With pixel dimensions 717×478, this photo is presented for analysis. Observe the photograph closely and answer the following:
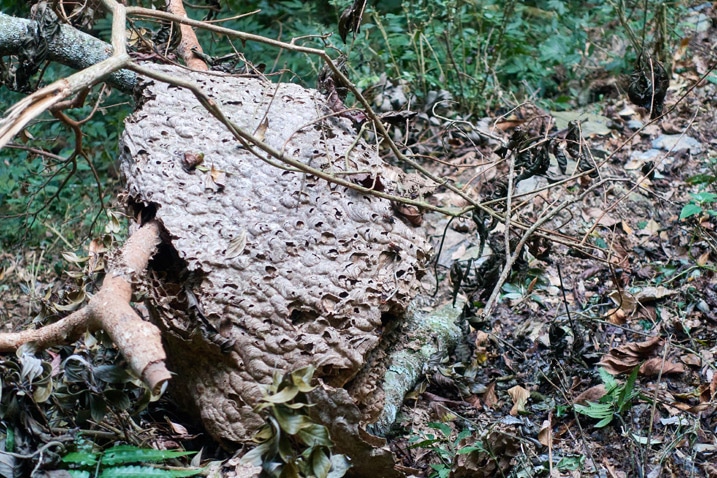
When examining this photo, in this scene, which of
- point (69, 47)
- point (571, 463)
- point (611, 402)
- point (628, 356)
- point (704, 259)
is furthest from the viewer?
point (69, 47)

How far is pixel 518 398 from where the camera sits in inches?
118

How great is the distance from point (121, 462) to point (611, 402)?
188 cm

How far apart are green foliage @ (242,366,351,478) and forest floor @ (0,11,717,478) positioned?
0.80 meters

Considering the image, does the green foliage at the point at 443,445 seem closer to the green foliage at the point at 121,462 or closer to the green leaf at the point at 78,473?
the green foliage at the point at 121,462

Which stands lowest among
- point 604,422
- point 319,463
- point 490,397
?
point 490,397

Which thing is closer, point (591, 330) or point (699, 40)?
point (591, 330)

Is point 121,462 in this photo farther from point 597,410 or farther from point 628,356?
point 628,356

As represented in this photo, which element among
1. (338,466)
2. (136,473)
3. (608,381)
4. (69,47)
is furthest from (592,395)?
(69,47)

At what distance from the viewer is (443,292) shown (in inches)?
151

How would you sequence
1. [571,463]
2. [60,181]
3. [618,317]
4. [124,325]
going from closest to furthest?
[124,325], [571,463], [618,317], [60,181]

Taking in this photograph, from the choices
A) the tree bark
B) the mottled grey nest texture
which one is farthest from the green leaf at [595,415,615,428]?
the tree bark

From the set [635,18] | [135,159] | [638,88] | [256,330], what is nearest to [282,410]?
[256,330]

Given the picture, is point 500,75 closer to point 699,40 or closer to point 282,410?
point 699,40

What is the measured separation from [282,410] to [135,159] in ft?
4.45
